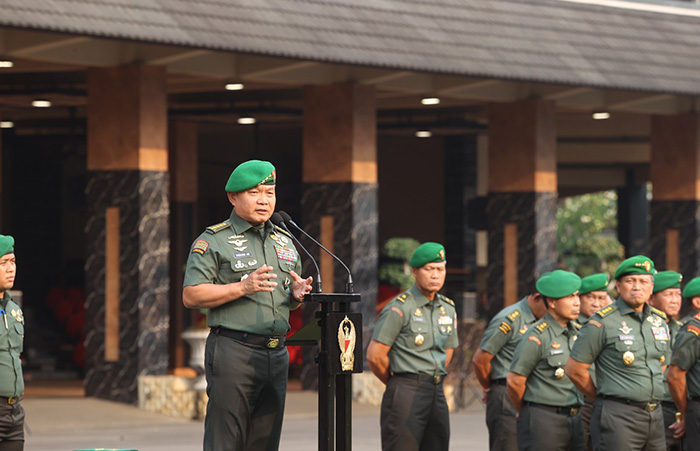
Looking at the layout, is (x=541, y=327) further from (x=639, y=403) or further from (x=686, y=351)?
(x=686, y=351)

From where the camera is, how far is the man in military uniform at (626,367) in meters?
8.84

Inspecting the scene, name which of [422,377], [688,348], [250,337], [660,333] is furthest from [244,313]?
[688,348]

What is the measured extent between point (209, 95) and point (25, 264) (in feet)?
26.6

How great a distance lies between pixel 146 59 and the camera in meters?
17.4

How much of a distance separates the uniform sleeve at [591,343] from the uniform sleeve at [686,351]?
0.94m

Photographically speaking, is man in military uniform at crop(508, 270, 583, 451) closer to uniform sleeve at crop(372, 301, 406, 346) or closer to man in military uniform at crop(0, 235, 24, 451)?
uniform sleeve at crop(372, 301, 406, 346)

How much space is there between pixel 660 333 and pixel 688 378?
39.1 inches

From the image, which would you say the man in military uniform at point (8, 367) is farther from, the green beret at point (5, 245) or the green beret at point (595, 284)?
the green beret at point (595, 284)

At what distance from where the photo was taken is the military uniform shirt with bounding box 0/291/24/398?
8.35 m

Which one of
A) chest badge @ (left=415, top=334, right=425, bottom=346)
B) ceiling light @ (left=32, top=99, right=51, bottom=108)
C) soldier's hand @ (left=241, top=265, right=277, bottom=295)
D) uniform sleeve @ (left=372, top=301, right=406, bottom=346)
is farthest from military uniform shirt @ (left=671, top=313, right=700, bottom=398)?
ceiling light @ (left=32, top=99, right=51, bottom=108)

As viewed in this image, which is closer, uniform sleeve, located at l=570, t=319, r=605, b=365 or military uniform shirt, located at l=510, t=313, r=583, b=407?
uniform sleeve, located at l=570, t=319, r=605, b=365

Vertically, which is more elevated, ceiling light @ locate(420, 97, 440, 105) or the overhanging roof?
the overhanging roof

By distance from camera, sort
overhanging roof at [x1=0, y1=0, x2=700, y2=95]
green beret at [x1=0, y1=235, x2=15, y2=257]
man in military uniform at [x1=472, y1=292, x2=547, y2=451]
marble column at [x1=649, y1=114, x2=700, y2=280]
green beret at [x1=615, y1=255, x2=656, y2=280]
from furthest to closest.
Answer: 1. marble column at [x1=649, y1=114, x2=700, y2=280]
2. overhanging roof at [x1=0, y1=0, x2=700, y2=95]
3. man in military uniform at [x1=472, y1=292, x2=547, y2=451]
4. green beret at [x1=615, y1=255, x2=656, y2=280]
5. green beret at [x1=0, y1=235, x2=15, y2=257]

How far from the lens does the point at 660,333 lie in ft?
29.7
